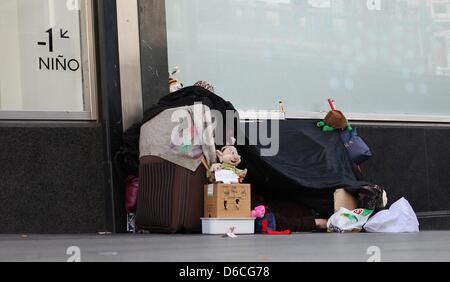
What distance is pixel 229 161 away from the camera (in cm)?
619

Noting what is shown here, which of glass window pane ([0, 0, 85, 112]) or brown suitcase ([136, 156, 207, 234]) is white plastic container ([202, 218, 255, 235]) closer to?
brown suitcase ([136, 156, 207, 234])

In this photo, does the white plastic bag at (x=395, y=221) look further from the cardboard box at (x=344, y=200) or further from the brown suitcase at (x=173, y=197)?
the brown suitcase at (x=173, y=197)

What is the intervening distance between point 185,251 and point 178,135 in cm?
198

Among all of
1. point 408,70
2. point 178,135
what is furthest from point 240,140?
point 408,70

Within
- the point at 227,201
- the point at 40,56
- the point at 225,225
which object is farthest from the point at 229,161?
the point at 40,56

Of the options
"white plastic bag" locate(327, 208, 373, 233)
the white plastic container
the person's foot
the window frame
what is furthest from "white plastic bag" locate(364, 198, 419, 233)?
the window frame

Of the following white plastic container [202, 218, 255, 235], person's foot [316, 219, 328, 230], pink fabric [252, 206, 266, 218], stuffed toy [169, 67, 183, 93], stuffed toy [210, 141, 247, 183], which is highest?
stuffed toy [169, 67, 183, 93]

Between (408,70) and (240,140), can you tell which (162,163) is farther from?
(408,70)

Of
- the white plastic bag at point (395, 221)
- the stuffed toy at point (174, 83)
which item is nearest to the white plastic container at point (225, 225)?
the white plastic bag at point (395, 221)

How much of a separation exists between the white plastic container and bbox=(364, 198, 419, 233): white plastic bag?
1.12 meters

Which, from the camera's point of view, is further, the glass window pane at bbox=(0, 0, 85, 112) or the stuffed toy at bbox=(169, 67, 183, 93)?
the stuffed toy at bbox=(169, 67, 183, 93)

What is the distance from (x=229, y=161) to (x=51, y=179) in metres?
1.55

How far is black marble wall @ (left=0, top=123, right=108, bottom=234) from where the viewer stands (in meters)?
6.48
